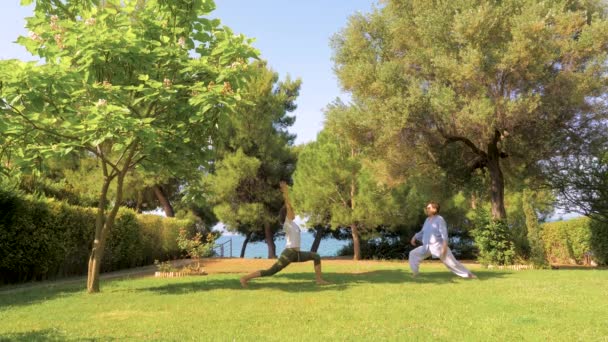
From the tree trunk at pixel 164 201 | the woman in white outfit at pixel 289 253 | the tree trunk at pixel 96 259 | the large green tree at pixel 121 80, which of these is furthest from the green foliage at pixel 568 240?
the tree trunk at pixel 164 201

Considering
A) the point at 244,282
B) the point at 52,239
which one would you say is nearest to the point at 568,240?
the point at 244,282

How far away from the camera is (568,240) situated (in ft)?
76.9

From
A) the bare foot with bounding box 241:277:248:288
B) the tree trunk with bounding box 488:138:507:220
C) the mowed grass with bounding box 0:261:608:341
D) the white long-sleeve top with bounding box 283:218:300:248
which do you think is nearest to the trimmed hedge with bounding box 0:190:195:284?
the mowed grass with bounding box 0:261:608:341

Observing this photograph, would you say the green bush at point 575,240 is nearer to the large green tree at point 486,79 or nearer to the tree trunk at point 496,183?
the large green tree at point 486,79

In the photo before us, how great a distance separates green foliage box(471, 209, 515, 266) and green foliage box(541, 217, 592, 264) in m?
5.41

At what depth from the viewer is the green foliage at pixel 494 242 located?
18.8m

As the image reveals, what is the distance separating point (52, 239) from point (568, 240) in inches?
893

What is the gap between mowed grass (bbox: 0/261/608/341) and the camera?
609 cm

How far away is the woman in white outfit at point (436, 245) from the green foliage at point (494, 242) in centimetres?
631

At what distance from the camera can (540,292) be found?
9938 millimetres

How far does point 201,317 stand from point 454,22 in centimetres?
1583

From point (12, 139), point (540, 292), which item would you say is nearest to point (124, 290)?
point (12, 139)

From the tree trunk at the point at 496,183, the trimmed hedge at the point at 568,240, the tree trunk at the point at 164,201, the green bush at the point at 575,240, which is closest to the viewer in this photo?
the tree trunk at the point at 496,183

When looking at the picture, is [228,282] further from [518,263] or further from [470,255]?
[470,255]
